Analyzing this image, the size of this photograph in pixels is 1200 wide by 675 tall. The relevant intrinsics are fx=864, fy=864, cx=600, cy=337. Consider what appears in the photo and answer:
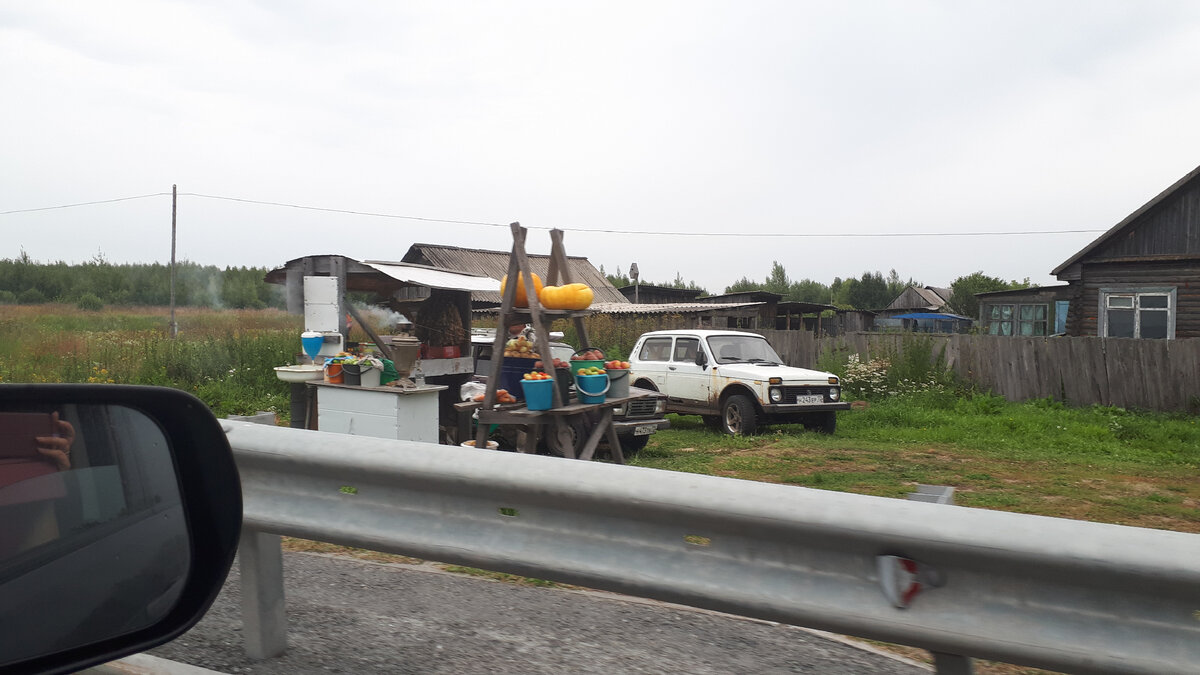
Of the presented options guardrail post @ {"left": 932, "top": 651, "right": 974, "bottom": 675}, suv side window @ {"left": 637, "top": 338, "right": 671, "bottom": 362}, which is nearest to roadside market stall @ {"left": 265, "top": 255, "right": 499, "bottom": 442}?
suv side window @ {"left": 637, "top": 338, "right": 671, "bottom": 362}

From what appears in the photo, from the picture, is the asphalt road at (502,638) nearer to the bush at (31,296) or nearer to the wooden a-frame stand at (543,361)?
the wooden a-frame stand at (543,361)

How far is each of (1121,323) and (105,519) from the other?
2606 centimetres

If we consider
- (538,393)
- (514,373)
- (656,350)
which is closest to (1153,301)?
(656,350)

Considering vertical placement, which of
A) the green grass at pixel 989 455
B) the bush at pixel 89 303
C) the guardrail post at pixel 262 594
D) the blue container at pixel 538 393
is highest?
the bush at pixel 89 303

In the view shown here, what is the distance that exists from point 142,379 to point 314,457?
48.2 feet

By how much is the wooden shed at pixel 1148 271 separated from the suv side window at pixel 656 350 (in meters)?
14.4

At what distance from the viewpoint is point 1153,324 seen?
22375 mm

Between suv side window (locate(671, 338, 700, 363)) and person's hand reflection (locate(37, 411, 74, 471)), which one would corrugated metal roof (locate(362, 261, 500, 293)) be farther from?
person's hand reflection (locate(37, 411, 74, 471))

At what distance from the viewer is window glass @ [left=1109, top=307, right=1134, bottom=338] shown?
22.7 meters

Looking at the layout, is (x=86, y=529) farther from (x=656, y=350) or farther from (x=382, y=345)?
(x=656, y=350)

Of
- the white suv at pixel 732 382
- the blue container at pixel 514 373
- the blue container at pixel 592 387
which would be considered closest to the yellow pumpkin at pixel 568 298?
the blue container at pixel 592 387

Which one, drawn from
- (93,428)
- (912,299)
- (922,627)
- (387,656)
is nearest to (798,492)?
(922,627)

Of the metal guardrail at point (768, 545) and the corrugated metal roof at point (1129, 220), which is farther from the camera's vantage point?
the corrugated metal roof at point (1129, 220)

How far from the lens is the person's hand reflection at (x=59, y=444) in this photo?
133 cm
